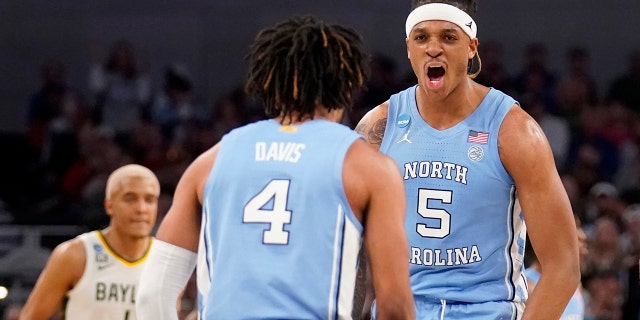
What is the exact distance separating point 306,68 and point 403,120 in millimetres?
1394

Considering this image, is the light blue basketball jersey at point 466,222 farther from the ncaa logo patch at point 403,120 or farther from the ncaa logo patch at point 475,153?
the ncaa logo patch at point 403,120

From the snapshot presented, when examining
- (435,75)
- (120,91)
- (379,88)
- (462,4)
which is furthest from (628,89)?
(435,75)

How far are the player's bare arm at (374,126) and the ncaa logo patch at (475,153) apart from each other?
446 mm

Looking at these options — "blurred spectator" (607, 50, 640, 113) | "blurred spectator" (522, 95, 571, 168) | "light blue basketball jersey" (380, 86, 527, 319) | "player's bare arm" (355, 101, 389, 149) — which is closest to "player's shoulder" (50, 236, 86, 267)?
"player's bare arm" (355, 101, 389, 149)

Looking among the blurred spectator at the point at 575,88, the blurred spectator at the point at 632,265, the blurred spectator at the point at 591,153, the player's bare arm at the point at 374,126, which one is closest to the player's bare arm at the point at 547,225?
the player's bare arm at the point at 374,126

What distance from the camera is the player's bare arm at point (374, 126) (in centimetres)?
505

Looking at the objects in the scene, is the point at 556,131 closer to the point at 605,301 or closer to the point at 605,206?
the point at 605,206

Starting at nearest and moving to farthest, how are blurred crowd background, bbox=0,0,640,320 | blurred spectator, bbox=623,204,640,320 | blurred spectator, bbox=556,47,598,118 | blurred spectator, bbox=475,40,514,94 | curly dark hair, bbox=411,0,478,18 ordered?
curly dark hair, bbox=411,0,478,18 < blurred spectator, bbox=623,204,640,320 < blurred crowd background, bbox=0,0,640,320 < blurred spectator, bbox=556,47,598,118 < blurred spectator, bbox=475,40,514,94

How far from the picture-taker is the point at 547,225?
4523mm

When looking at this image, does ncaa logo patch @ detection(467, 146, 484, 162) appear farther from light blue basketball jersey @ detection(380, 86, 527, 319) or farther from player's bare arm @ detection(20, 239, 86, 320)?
player's bare arm @ detection(20, 239, 86, 320)

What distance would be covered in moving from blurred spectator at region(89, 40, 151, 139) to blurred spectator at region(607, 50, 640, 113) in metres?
5.09

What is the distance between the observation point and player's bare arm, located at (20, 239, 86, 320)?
7398 millimetres

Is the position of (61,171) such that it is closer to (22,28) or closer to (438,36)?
(22,28)

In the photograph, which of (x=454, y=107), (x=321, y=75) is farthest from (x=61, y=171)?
(x=321, y=75)
